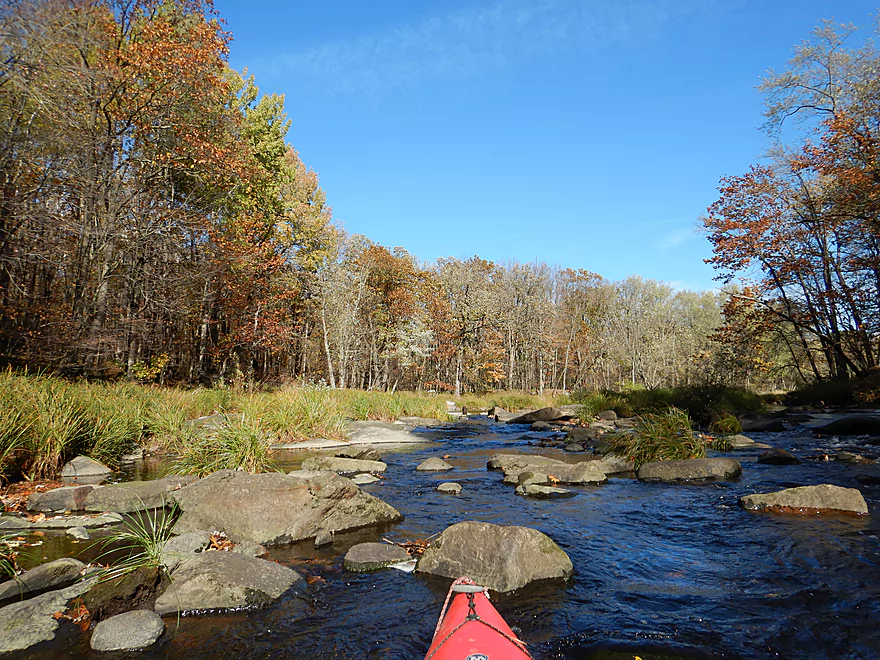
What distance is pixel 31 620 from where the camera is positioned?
327 centimetres

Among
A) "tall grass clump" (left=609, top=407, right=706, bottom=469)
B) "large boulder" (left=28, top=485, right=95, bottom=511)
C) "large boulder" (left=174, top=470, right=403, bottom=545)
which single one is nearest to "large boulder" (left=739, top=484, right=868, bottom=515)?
"tall grass clump" (left=609, top=407, right=706, bottom=469)

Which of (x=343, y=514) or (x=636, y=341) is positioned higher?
(x=636, y=341)

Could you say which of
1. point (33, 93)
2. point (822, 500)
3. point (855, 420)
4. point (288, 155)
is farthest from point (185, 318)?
point (855, 420)

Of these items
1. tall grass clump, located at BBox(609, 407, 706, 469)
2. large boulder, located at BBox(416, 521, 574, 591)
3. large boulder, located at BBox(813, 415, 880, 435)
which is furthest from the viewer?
large boulder, located at BBox(813, 415, 880, 435)

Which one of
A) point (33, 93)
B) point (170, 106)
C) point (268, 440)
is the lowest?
point (268, 440)

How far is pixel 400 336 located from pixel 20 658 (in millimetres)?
30585

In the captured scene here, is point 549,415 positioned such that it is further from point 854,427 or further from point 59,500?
point 59,500

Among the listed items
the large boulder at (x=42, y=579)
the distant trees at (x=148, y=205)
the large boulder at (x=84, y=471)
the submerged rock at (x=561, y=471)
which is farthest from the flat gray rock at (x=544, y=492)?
the distant trees at (x=148, y=205)

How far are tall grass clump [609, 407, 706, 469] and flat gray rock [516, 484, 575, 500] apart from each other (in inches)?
103

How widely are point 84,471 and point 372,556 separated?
580 cm

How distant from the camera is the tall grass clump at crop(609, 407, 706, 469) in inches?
380

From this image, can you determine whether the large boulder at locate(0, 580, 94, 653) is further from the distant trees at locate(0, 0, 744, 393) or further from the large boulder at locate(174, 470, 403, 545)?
the distant trees at locate(0, 0, 744, 393)

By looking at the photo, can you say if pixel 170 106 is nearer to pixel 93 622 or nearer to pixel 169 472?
pixel 169 472

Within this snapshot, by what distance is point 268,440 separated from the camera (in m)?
8.30
